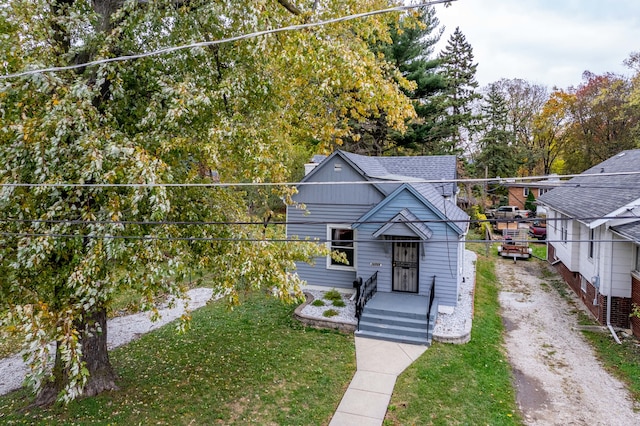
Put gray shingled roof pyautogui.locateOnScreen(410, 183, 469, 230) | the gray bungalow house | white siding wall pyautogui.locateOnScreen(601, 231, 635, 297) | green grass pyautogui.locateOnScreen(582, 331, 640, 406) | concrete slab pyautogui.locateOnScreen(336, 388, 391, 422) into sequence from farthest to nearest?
gray shingled roof pyautogui.locateOnScreen(410, 183, 469, 230) < white siding wall pyautogui.locateOnScreen(601, 231, 635, 297) < the gray bungalow house < green grass pyautogui.locateOnScreen(582, 331, 640, 406) < concrete slab pyautogui.locateOnScreen(336, 388, 391, 422)

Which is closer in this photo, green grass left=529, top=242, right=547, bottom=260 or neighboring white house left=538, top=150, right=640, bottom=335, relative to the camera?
neighboring white house left=538, top=150, right=640, bottom=335

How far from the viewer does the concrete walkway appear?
6590 mm

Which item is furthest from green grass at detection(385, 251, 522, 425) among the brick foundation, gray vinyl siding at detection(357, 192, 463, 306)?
the brick foundation

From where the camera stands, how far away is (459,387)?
293 inches

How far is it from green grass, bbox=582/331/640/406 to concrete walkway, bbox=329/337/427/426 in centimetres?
394

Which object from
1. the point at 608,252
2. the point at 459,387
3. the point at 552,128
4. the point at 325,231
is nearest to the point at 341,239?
the point at 325,231

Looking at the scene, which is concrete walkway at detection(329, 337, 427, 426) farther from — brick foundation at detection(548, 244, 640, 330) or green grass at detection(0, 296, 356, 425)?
brick foundation at detection(548, 244, 640, 330)

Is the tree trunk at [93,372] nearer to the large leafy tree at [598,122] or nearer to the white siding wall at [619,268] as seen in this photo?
the white siding wall at [619,268]

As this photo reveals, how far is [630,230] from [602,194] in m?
3.64

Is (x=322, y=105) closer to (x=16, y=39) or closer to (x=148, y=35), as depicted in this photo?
(x=148, y=35)

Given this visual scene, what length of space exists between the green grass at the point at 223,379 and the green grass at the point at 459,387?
132cm

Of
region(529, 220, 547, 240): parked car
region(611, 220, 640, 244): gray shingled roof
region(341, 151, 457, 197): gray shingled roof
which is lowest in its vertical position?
A: region(529, 220, 547, 240): parked car

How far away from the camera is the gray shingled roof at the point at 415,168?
545 inches

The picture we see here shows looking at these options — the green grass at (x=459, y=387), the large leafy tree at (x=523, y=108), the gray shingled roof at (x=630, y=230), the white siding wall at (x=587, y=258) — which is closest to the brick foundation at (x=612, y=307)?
the white siding wall at (x=587, y=258)
